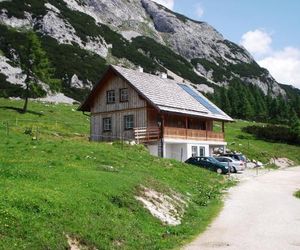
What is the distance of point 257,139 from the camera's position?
85812 mm

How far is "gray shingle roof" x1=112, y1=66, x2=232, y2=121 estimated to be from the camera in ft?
166

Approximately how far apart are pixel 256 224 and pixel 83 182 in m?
7.31

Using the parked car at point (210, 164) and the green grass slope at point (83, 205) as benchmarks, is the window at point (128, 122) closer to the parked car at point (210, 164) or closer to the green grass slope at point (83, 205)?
the parked car at point (210, 164)

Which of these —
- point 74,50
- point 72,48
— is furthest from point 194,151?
point 72,48

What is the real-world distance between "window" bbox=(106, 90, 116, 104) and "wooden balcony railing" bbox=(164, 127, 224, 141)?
24.0 ft

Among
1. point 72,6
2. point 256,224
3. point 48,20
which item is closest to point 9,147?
point 256,224

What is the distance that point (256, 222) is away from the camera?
21359 mm

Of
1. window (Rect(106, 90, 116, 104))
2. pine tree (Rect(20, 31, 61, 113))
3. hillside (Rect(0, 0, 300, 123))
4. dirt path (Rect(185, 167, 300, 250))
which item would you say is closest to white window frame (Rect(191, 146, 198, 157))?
window (Rect(106, 90, 116, 104))

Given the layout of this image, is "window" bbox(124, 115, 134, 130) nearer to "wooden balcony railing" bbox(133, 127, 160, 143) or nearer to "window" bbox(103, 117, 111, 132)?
"wooden balcony railing" bbox(133, 127, 160, 143)

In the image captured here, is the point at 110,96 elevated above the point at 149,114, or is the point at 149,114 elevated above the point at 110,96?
the point at 110,96

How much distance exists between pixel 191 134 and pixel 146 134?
592 centimetres

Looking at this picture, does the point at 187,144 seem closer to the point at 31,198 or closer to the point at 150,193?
the point at 150,193

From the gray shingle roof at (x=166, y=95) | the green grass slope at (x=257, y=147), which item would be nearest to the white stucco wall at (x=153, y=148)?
the gray shingle roof at (x=166, y=95)

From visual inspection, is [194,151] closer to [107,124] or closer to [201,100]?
[201,100]
